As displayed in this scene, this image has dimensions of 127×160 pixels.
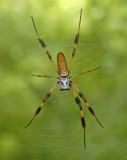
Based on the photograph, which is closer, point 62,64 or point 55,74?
point 62,64

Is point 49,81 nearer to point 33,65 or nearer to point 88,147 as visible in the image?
point 33,65

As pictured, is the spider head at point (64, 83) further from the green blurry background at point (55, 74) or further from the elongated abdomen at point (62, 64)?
the green blurry background at point (55, 74)

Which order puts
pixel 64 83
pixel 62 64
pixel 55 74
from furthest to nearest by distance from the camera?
pixel 55 74, pixel 64 83, pixel 62 64

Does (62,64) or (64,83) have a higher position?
(62,64)

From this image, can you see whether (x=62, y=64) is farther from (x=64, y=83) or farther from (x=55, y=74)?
(x=55, y=74)

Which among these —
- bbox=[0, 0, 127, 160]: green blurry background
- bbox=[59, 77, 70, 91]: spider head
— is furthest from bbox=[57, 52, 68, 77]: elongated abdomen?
bbox=[0, 0, 127, 160]: green blurry background

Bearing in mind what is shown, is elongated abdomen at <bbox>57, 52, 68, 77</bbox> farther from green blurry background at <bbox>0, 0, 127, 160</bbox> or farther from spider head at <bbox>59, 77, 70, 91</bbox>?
green blurry background at <bbox>0, 0, 127, 160</bbox>

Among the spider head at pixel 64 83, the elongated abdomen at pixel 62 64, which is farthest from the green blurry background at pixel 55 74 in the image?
the elongated abdomen at pixel 62 64

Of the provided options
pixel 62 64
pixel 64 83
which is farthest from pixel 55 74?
pixel 62 64
